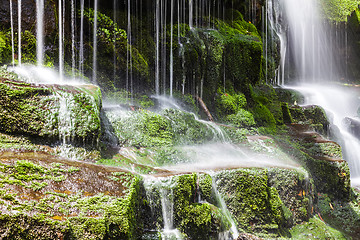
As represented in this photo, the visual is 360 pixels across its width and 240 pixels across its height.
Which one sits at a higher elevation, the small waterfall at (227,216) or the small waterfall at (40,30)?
the small waterfall at (40,30)

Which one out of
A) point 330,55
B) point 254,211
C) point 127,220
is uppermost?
point 330,55

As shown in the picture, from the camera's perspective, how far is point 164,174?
5250 mm

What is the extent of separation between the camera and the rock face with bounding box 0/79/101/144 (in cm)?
540

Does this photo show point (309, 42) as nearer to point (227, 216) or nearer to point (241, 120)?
point (241, 120)

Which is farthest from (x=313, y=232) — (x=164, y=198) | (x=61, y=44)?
(x=61, y=44)

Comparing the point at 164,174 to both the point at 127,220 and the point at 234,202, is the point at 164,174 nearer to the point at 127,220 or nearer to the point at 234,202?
the point at 127,220

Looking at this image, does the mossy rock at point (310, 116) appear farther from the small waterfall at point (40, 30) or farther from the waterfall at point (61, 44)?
the small waterfall at point (40, 30)

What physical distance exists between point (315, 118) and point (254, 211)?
28.3 ft

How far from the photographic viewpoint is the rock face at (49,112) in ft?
17.7

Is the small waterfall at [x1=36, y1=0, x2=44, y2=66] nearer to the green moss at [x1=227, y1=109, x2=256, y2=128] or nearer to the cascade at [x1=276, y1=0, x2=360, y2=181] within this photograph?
the green moss at [x1=227, y1=109, x2=256, y2=128]

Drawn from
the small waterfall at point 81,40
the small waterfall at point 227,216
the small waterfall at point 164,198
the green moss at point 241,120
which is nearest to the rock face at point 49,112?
the small waterfall at point 164,198

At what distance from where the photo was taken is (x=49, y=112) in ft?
18.7

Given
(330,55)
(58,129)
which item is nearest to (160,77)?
(58,129)

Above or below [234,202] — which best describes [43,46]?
above
